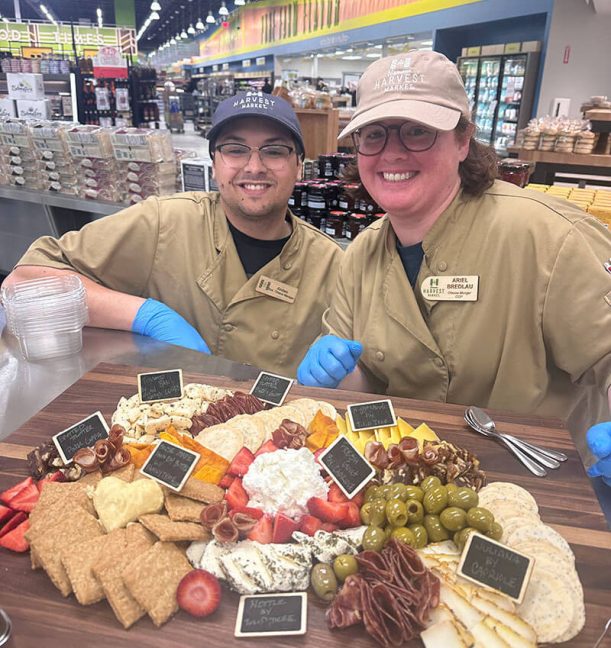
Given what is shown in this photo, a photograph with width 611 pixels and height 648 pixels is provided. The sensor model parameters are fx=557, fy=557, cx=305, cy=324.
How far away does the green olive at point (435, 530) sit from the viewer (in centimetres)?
136

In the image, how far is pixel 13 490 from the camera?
1490mm

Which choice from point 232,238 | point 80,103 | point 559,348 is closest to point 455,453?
point 559,348

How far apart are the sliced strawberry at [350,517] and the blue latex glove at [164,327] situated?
4.23 feet

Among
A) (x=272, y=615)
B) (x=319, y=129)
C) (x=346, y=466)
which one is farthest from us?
(x=319, y=129)

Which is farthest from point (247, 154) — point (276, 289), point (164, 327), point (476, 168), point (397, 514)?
point (397, 514)

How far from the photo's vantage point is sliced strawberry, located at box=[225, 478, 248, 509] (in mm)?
1432

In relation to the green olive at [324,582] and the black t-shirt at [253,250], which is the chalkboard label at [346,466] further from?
the black t-shirt at [253,250]

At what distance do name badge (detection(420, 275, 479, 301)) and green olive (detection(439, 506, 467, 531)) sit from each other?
→ 2.79 feet

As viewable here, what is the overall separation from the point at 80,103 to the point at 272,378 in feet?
20.1

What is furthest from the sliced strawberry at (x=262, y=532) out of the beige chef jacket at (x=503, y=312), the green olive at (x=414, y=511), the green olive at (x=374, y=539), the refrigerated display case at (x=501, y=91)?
the refrigerated display case at (x=501, y=91)

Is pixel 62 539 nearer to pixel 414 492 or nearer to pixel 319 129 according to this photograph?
pixel 414 492

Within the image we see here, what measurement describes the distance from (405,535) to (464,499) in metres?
0.17

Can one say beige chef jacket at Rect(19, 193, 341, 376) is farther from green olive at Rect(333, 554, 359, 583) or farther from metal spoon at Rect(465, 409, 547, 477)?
green olive at Rect(333, 554, 359, 583)

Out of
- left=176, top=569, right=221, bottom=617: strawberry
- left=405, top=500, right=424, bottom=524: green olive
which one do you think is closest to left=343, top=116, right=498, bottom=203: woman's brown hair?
left=405, top=500, right=424, bottom=524: green olive
